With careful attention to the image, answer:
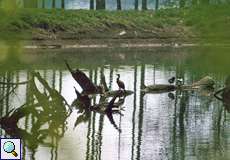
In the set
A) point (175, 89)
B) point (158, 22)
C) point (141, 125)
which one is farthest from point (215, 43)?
point (158, 22)

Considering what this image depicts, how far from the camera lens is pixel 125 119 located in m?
16.0

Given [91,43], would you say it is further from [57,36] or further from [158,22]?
[158,22]

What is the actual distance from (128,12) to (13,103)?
3319cm

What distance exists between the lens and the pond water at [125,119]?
2.84 meters

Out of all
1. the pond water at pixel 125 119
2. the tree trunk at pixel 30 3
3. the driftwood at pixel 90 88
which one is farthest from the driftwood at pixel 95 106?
the tree trunk at pixel 30 3

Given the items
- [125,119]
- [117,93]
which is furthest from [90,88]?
[125,119]

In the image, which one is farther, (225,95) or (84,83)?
(84,83)

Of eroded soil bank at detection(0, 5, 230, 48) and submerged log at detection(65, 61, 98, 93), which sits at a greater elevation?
eroded soil bank at detection(0, 5, 230, 48)

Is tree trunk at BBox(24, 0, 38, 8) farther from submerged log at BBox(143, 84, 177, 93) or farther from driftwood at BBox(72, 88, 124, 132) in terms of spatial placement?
submerged log at BBox(143, 84, 177, 93)

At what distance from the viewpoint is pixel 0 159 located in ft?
8.63

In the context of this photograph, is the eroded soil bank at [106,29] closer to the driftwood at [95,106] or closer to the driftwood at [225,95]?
the driftwood at [225,95]

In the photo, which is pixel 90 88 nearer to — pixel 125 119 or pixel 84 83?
pixel 84 83

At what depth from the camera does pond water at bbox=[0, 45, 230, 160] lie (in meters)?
2.84

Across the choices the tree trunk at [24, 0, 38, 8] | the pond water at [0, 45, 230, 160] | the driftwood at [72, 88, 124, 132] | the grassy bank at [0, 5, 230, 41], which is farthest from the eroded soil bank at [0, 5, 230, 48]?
the tree trunk at [24, 0, 38, 8]
